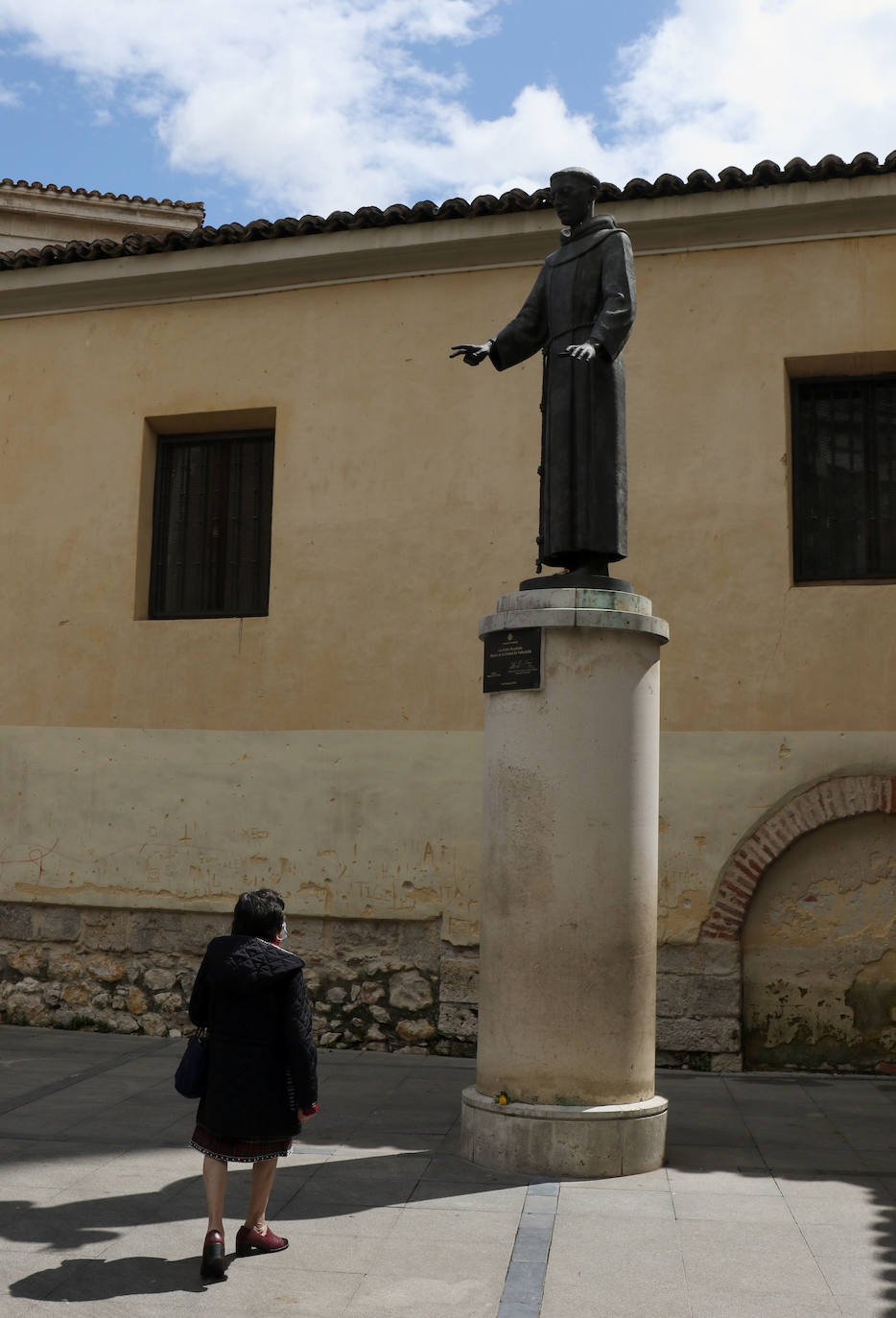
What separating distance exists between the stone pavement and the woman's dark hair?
114 centimetres

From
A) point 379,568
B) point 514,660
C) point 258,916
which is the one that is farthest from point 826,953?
point 258,916

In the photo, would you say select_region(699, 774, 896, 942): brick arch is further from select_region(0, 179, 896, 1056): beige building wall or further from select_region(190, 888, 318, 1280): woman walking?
select_region(190, 888, 318, 1280): woman walking

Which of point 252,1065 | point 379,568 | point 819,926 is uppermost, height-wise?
point 379,568

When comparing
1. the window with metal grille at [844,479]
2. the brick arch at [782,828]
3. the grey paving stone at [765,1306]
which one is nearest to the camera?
the grey paving stone at [765,1306]

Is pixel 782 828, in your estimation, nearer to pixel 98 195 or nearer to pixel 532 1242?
pixel 532 1242

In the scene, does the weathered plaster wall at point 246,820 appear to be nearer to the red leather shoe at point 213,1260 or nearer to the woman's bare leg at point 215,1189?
the woman's bare leg at point 215,1189

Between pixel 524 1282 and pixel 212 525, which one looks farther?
pixel 212 525

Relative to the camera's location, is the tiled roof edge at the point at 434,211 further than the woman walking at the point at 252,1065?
A: Yes

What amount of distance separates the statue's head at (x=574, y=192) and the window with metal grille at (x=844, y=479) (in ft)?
10.7

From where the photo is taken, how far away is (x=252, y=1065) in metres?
4.41

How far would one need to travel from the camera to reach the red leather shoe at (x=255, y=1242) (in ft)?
15.0

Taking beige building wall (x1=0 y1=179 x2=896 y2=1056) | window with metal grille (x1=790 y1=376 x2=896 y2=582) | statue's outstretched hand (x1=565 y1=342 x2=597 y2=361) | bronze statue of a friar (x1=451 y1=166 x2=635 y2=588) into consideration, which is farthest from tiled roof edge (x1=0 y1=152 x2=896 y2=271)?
statue's outstretched hand (x1=565 y1=342 x2=597 y2=361)

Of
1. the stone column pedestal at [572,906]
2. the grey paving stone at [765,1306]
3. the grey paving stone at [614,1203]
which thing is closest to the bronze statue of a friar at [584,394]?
the stone column pedestal at [572,906]

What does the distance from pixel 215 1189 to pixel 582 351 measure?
3781 mm
